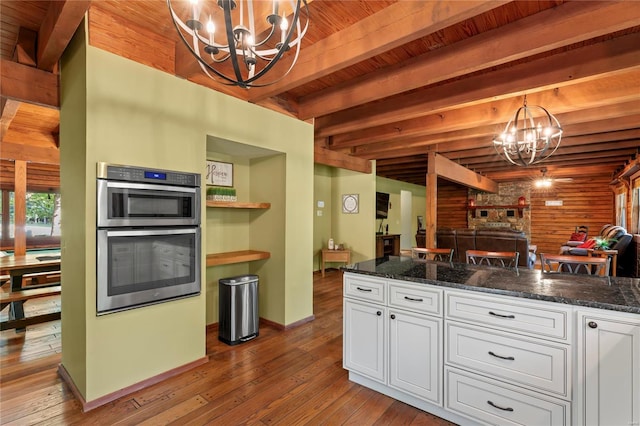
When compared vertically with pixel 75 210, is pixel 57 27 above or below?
above

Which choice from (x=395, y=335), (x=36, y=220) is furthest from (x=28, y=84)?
(x=36, y=220)

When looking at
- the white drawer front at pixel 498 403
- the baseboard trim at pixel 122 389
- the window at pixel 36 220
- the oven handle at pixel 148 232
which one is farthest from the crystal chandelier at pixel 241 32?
the window at pixel 36 220

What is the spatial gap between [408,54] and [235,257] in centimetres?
256

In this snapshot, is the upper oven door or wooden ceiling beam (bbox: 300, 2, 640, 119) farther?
the upper oven door

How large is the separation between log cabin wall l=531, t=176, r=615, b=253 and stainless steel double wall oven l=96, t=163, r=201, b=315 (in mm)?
10752

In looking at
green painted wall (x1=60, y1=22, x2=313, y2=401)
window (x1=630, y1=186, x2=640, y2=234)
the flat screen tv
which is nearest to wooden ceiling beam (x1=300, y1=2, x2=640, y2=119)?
green painted wall (x1=60, y1=22, x2=313, y2=401)

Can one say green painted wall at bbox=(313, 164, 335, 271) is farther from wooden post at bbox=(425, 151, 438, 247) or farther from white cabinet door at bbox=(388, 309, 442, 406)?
white cabinet door at bbox=(388, 309, 442, 406)

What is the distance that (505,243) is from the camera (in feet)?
17.1

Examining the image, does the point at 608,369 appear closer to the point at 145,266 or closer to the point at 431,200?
the point at 145,266

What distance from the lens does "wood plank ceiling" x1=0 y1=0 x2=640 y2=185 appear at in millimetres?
1913

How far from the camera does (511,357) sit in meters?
1.75

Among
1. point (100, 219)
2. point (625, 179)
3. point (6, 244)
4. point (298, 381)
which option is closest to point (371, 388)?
point (298, 381)

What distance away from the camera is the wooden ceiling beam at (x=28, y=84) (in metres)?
2.23

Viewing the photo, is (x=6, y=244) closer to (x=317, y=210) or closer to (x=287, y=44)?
(x=317, y=210)
